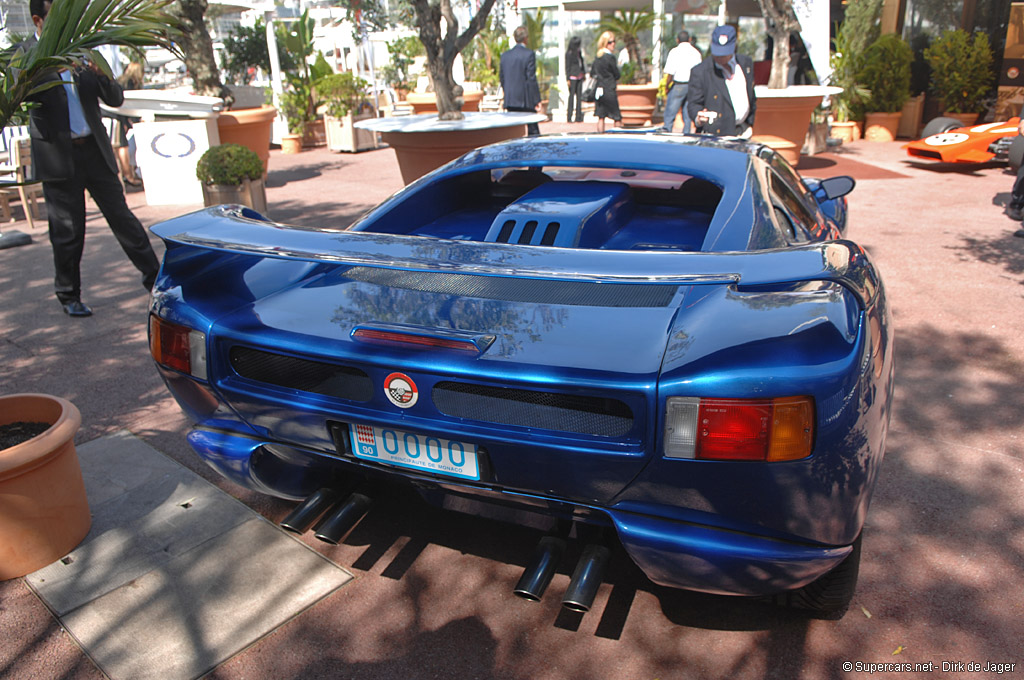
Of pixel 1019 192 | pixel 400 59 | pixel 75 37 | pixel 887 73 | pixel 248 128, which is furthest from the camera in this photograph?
pixel 400 59

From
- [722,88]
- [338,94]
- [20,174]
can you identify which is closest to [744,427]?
[722,88]

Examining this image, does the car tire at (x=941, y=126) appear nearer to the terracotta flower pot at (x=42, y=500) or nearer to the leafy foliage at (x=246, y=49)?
the terracotta flower pot at (x=42, y=500)

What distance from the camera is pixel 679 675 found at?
86.1 inches

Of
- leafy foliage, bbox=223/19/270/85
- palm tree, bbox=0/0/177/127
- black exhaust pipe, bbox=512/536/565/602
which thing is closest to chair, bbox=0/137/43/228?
palm tree, bbox=0/0/177/127

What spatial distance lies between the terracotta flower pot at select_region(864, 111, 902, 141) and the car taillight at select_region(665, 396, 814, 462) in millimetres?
13632

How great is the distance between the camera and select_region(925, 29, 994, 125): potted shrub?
1265 centimetres

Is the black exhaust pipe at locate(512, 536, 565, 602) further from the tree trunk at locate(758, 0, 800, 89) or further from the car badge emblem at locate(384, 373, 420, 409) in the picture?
the tree trunk at locate(758, 0, 800, 89)

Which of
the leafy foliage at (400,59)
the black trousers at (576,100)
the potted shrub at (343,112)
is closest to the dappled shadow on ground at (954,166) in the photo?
the black trousers at (576,100)

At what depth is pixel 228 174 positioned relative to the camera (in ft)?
28.0

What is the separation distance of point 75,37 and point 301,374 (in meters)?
1.91

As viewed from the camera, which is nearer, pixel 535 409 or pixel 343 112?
pixel 535 409

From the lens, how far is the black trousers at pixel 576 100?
62.6 ft

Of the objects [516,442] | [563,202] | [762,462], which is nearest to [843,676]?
[762,462]

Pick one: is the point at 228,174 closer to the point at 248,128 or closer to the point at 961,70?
the point at 248,128
